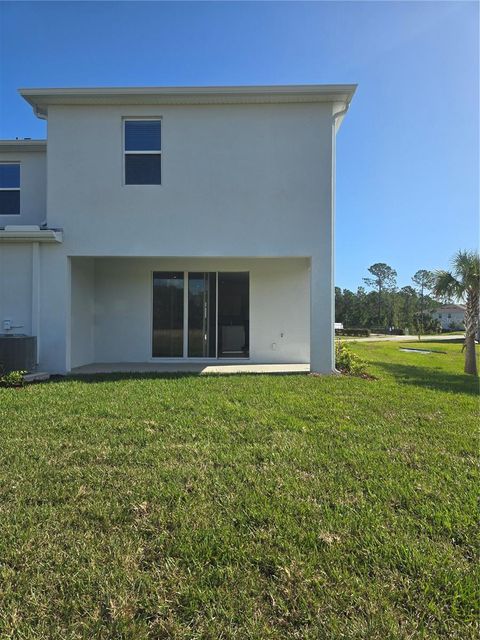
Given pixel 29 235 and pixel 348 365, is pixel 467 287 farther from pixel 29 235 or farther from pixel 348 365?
pixel 29 235

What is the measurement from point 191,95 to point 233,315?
5749 millimetres

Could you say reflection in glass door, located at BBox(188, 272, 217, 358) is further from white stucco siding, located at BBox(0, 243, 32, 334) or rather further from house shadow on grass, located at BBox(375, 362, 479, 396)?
house shadow on grass, located at BBox(375, 362, 479, 396)

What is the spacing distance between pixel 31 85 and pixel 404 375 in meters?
11.3

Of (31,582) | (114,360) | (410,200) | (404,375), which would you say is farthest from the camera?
(410,200)

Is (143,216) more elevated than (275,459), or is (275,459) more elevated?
(143,216)

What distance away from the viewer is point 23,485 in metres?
3.32

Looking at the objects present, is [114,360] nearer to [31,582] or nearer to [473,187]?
[31,582]

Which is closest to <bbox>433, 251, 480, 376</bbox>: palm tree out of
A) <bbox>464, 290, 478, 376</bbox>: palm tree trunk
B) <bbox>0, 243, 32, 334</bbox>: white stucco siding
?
<bbox>464, 290, 478, 376</bbox>: palm tree trunk

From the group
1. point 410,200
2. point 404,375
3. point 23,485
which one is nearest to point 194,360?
point 404,375

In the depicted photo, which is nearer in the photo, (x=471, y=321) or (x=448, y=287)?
(x=471, y=321)

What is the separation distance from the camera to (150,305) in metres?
11.1

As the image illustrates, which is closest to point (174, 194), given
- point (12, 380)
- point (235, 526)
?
point (12, 380)

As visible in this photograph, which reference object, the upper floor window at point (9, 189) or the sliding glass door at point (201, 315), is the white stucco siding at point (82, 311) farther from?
the upper floor window at point (9, 189)

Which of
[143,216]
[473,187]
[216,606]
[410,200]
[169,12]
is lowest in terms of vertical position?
[216,606]
